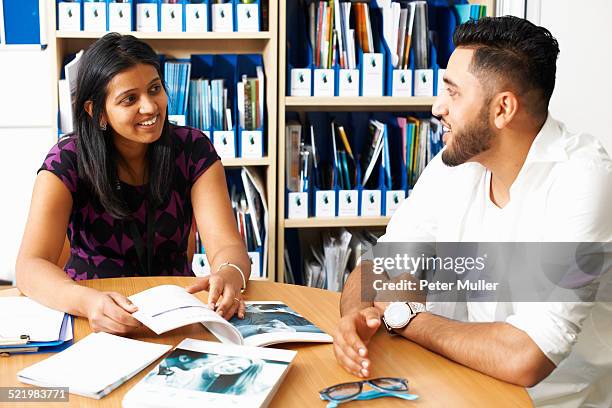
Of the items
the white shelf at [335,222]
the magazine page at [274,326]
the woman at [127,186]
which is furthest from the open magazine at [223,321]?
the white shelf at [335,222]

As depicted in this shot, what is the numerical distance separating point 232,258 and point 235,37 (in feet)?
4.02

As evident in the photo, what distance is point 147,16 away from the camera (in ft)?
9.24

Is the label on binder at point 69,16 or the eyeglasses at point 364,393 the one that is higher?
the label on binder at point 69,16

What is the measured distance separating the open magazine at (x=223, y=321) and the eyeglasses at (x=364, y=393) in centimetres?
20

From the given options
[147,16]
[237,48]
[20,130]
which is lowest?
[20,130]

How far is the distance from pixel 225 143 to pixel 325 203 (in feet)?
1.50

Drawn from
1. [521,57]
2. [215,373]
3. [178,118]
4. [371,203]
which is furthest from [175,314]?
[371,203]

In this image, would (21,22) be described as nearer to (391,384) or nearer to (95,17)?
(95,17)

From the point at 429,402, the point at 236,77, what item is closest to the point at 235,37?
the point at 236,77

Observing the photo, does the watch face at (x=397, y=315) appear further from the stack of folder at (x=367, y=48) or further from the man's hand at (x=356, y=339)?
the stack of folder at (x=367, y=48)

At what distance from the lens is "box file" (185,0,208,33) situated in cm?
281

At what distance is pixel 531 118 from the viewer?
1686mm

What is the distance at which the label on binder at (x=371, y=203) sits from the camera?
2987mm

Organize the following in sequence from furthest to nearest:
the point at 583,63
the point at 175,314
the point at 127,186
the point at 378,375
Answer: the point at 583,63 → the point at 127,186 → the point at 175,314 → the point at 378,375
